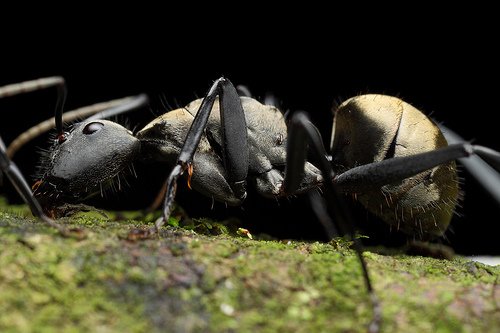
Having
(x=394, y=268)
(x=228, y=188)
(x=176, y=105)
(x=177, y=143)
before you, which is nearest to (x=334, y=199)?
(x=394, y=268)

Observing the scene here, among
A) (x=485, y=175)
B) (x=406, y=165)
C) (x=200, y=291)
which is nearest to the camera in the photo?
(x=200, y=291)

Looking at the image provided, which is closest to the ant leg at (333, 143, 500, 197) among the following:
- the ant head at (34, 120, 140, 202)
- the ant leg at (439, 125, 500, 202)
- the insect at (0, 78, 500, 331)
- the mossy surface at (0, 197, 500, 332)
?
the insect at (0, 78, 500, 331)

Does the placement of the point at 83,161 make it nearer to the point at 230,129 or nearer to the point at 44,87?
the point at 44,87

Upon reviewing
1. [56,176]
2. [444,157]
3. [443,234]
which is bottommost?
[443,234]

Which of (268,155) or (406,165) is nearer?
(406,165)

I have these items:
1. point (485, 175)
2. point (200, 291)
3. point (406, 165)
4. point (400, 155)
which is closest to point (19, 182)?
Result: point (200, 291)

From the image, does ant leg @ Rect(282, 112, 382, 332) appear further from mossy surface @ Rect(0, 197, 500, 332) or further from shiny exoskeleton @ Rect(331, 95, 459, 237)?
shiny exoskeleton @ Rect(331, 95, 459, 237)

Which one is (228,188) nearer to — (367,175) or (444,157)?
(367,175)

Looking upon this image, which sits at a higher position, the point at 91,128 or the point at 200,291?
the point at 91,128
